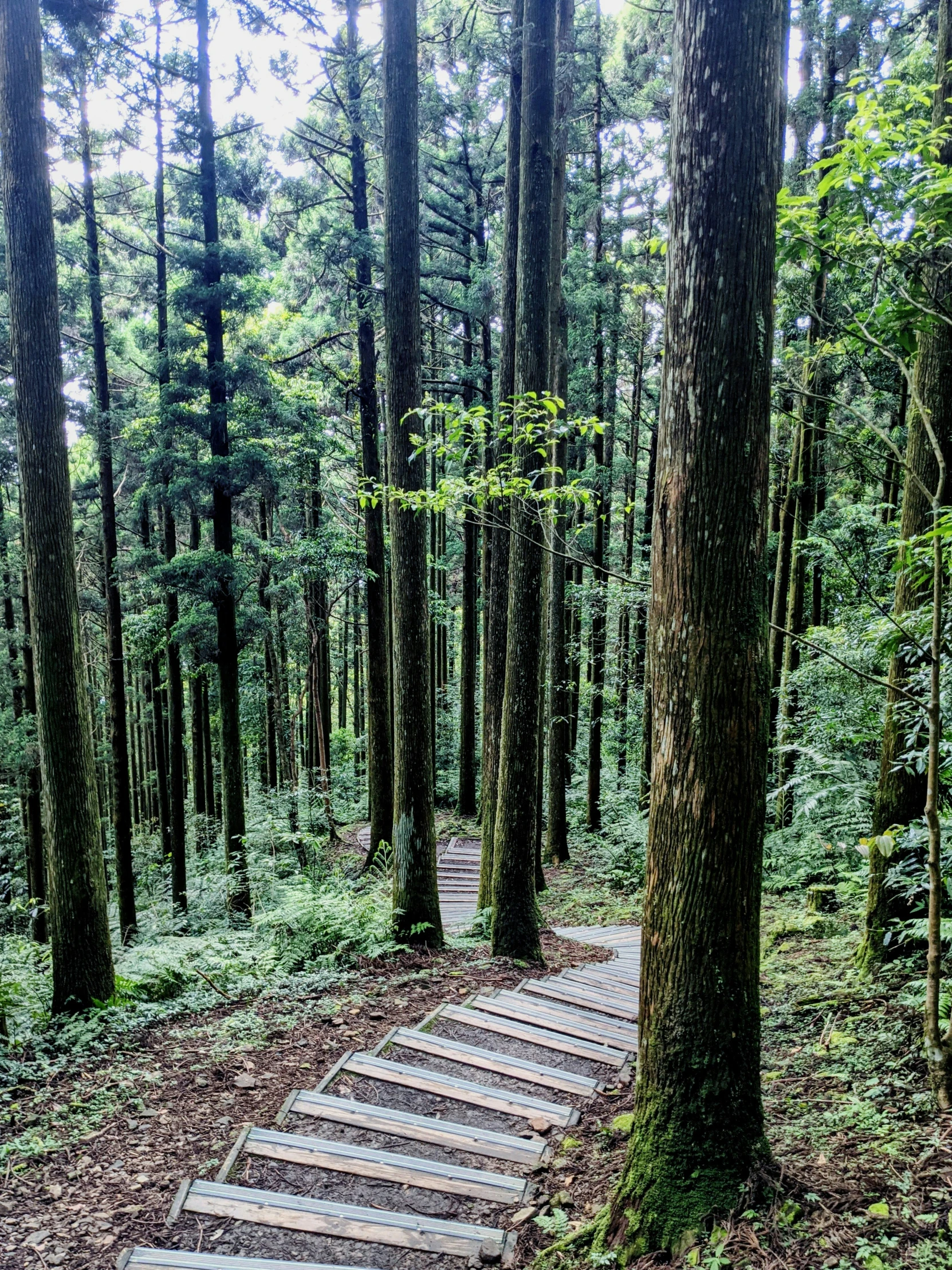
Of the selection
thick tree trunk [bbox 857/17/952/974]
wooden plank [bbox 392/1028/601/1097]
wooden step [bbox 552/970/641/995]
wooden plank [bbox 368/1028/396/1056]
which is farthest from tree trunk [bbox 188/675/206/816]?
thick tree trunk [bbox 857/17/952/974]

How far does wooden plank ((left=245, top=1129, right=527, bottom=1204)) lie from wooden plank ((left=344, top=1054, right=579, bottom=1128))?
607mm

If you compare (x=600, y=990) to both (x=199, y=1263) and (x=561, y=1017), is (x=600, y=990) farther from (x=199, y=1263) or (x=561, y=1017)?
(x=199, y=1263)

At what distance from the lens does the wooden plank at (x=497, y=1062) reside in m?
4.38

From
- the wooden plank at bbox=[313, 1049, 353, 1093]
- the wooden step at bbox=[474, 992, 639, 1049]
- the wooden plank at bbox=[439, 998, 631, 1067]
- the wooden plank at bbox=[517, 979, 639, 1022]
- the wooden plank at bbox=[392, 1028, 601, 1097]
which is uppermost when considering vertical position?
the wooden plank at bbox=[313, 1049, 353, 1093]

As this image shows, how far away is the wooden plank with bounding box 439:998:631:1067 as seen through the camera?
15.8 feet

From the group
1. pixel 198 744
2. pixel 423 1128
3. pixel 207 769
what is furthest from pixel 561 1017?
pixel 207 769

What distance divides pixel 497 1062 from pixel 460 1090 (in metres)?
0.44

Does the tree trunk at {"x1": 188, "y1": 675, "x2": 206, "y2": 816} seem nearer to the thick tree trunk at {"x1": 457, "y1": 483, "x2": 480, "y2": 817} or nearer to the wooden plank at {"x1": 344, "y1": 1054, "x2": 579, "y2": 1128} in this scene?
the thick tree trunk at {"x1": 457, "y1": 483, "x2": 480, "y2": 817}

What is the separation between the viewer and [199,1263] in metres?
2.79

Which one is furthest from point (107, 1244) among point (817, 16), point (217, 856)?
point (817, 16)

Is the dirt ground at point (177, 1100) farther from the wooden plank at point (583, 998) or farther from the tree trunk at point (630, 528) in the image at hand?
the tree trunk at point (630, 528)

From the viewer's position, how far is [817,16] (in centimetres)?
1112

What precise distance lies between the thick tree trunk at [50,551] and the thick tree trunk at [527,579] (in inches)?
144

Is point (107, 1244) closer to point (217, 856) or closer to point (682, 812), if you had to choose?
point (682, 812)
